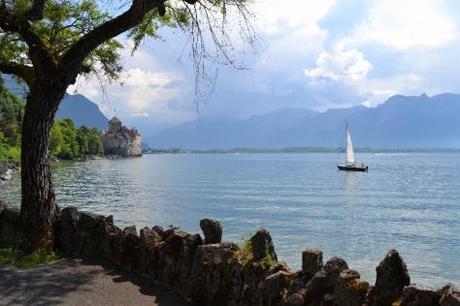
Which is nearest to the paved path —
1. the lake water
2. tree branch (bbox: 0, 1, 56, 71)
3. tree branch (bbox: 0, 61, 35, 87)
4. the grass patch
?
the grass patch

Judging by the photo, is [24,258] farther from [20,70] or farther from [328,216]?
[328,216]

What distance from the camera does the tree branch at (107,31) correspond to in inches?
537

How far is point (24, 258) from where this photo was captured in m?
14.2

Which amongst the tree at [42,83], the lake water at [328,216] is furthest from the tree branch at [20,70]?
the lake water at [328,216]

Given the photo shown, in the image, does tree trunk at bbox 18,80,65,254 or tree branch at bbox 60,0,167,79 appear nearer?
tree branch at bbox 60,0,167,79

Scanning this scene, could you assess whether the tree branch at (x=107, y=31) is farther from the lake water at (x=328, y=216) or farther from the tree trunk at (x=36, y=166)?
the lake water at (x=328, y=216)

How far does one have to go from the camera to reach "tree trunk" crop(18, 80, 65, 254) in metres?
14.6

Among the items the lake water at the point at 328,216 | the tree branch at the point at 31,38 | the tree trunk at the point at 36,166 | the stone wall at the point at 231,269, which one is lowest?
the lake water at the point at 328,216

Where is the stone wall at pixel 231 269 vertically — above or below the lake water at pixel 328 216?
above

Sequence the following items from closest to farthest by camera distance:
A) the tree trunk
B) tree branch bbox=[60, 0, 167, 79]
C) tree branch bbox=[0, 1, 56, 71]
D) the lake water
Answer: tree branch bbox=[60, 0, 167, 79], tree branch bbox=[0, 1, 56, 71], the tree trunk, the lake water

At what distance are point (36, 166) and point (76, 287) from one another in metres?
4.24

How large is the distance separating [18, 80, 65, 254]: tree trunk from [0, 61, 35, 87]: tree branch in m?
1.56

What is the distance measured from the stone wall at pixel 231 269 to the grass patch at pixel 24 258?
58 centimetres

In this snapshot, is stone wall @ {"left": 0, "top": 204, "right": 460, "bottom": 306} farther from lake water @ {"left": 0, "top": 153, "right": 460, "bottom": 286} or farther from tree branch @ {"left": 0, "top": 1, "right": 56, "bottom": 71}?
lake water @ {"left": 0, "top": 153, "right": 460, "bottom": 286}
